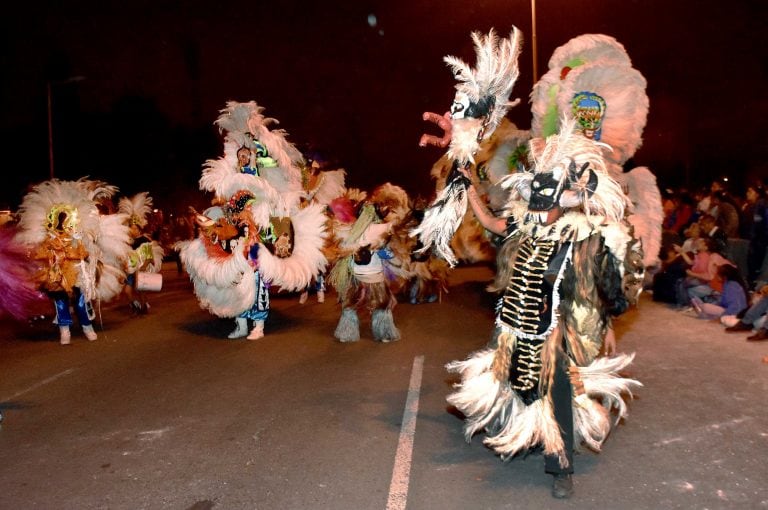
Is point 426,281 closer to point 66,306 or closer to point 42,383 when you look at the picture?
point 66,306

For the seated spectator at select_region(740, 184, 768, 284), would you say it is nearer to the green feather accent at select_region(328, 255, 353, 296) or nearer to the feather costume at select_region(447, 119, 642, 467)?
the green feather accent at select_region(328, 255, 353, 296)

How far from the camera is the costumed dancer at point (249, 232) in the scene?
8.87m

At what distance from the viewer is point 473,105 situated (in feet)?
14.4

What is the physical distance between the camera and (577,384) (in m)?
4.09

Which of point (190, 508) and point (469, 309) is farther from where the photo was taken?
point (469, 309)

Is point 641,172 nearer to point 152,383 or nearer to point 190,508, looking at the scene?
point 190,508

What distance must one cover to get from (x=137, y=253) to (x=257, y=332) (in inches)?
156

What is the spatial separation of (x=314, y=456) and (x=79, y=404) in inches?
112

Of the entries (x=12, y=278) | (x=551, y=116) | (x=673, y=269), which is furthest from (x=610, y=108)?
(x=673, y=269)

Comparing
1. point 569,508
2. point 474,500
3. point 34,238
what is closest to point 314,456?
point 474,500

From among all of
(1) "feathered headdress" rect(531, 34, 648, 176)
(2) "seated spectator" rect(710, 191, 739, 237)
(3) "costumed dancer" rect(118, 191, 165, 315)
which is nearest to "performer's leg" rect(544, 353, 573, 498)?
(1) "feathered headdress" rect(531, 34, 648, 176)

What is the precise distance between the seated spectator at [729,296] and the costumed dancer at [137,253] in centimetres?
942

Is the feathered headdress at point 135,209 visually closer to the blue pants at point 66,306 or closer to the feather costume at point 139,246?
the feather costume at point 139,246

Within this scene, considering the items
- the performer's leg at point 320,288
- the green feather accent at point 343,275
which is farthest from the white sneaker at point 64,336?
the performer's leg at point 320,288
